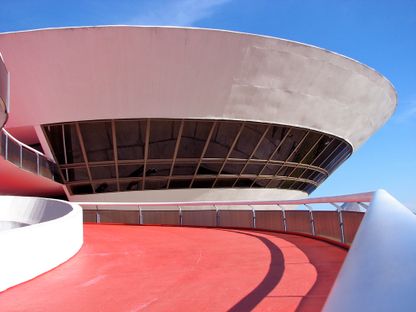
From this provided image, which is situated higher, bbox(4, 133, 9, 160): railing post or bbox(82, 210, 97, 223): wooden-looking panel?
bbox(4, 133, 9, 160): railing post

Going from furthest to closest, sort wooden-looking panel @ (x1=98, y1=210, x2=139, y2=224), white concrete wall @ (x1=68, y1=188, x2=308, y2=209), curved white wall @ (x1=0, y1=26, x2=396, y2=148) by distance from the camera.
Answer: white concrete wall @ (x1=68, y1=188, x2=308, y2=209)
wooden-looking panel @ (x1=98, y1=210, x2=139, y2=224)
curved white wall @ (x1=0, y1=26, x2=396, y2=148)

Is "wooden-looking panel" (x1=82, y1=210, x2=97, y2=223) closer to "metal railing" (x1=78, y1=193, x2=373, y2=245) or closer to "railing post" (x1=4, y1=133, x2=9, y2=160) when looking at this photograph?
"metal railing" (x1=78, y1=193, x2=373, y2=245)

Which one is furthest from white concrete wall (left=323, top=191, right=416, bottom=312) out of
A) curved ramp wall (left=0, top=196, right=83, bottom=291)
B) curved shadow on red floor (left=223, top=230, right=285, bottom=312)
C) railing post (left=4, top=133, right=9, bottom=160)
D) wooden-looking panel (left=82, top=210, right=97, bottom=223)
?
wooden-looking panel (left=82, top=210, right=97, bottom=223)

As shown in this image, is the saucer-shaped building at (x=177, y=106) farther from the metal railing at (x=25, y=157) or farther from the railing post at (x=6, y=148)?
the railing post at (x=6, y=148)

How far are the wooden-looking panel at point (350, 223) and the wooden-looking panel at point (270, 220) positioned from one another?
5580mm

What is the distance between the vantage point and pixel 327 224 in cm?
1094

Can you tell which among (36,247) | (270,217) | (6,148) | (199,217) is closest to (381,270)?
(36,247)

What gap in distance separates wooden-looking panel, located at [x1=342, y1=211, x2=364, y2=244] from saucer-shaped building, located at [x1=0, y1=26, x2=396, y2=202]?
→ 12817 mm

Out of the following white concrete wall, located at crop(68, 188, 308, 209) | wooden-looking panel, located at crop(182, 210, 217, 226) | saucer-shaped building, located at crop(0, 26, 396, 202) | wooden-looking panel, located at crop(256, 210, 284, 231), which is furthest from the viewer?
white concrete wall, located at crop(68, 188, 308, 209)

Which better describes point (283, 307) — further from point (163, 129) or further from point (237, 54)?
point (163, 129)

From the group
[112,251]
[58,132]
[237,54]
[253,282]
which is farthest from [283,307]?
[58,132]

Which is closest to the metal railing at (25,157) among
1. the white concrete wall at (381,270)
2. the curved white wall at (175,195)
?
the curved white wall at (175,195)

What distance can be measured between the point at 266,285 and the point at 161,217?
14228 millimetres

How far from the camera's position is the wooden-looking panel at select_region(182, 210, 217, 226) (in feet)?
62.2
